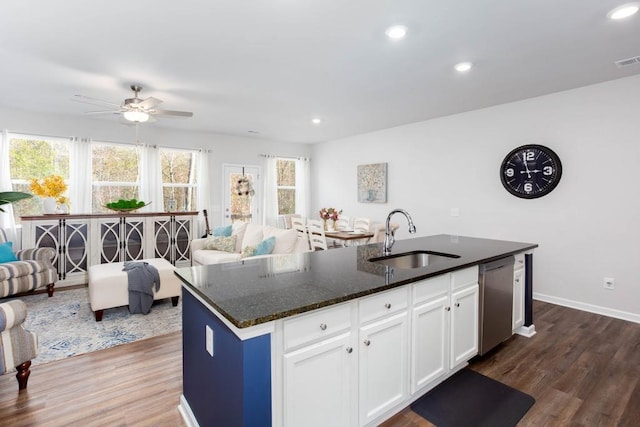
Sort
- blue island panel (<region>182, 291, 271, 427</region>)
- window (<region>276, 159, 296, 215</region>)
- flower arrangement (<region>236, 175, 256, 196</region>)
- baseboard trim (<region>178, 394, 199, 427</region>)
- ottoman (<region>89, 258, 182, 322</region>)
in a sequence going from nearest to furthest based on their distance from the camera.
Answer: blue island panel (<region>182, 291, 271, 427</region>)
baseboard trim (<region>178, 394, 199, 427</region>)
ottoman (<region>89, 258, 182, 322</region>)
flower arrangement (<region>236, 175, 256, 196</region>)
window (<region>276, 159, 296, 215</region>)

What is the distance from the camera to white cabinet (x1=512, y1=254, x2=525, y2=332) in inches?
116

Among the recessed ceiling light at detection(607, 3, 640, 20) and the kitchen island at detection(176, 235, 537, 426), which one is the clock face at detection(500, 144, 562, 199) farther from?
the kitchen island at detection(176, 235, 537, 426)

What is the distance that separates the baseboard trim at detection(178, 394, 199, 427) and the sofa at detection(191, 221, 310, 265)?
189 centimetres

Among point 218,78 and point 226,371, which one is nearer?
point 226,371

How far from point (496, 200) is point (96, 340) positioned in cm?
519

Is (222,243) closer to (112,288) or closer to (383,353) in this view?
(112,288)

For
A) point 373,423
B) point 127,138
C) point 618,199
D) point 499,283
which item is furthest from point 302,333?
point 127,138

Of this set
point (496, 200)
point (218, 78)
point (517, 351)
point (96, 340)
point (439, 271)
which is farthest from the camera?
point (496, 200)

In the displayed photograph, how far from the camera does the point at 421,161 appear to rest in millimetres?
5750

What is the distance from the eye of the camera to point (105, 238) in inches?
199

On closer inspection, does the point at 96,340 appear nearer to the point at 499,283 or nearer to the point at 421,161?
the point at 499,283

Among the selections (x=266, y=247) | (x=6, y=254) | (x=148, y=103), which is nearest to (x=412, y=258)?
(x=266, y=247)

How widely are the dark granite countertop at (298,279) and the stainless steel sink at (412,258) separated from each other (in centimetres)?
7

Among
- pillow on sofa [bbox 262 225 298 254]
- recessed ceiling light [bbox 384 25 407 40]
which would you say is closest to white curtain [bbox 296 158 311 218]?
pillow on sofa [bbox 262 225 298 254]
